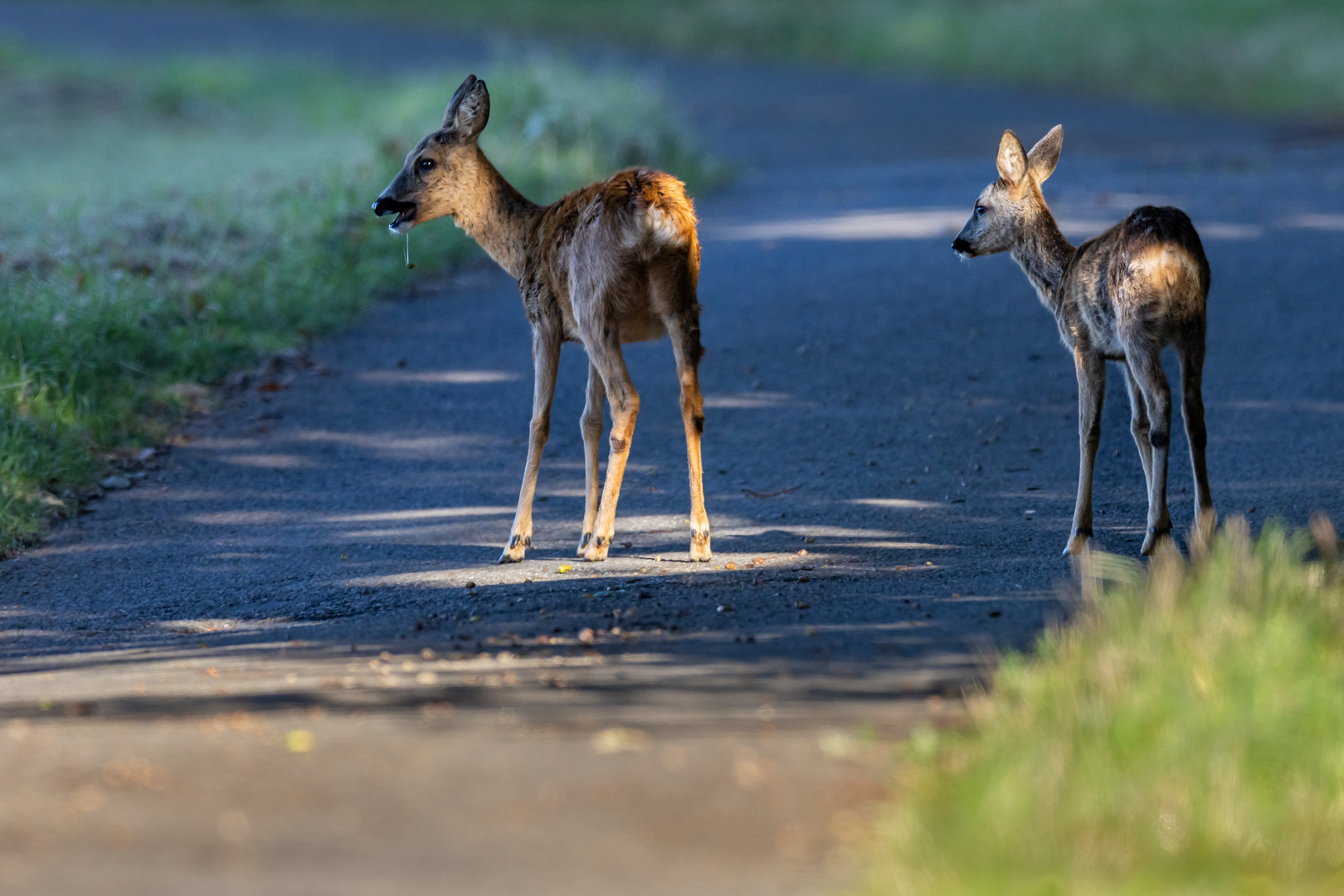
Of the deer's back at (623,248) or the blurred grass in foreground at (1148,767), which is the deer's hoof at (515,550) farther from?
the blurred grass in foreground at (1148,767)

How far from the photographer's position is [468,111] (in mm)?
7828

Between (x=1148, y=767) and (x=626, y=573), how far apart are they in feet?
10.7

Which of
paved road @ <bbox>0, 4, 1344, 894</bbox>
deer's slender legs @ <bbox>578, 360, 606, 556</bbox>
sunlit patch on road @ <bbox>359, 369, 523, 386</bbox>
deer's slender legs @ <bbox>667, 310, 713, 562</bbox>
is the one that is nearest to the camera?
paved road @ <bbox>0, 4, 1344, 894</bbox>

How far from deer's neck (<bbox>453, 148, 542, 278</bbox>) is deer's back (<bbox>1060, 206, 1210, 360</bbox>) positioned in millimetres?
2759

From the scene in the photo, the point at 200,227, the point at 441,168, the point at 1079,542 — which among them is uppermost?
the point at 200,227

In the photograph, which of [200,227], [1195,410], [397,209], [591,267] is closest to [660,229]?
[591,267]

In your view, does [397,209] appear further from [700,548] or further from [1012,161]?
[1012,161]

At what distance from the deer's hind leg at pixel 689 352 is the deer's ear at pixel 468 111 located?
4.88 feet

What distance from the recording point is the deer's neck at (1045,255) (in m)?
7.52

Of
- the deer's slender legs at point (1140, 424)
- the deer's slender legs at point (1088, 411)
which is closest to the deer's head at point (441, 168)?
the deer's slender legs at point (1088, 411)

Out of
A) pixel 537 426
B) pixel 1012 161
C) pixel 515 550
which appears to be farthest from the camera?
pixel 1012 161

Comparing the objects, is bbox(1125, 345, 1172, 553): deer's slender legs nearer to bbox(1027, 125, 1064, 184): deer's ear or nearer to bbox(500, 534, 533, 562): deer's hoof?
bbox(1027, 125, 1064, 184): deer's ear

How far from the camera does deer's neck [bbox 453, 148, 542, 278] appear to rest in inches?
307

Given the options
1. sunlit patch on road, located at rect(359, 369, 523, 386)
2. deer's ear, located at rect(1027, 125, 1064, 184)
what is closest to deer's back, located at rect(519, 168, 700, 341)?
deer's ear, located at rect(1027, 125, 1064, 184)
